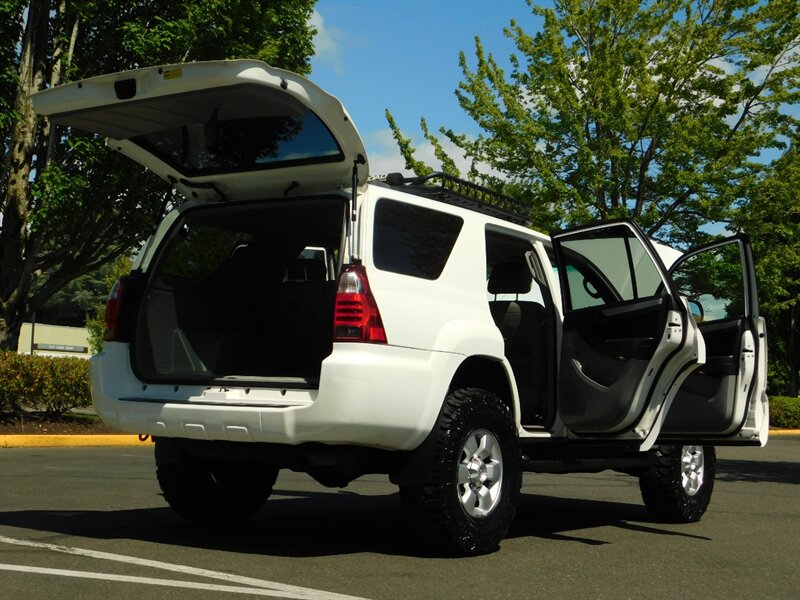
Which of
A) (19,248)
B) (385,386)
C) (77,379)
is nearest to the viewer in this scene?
(385,386)

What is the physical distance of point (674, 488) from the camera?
26.0 ft

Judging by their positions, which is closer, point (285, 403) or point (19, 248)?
point (285, 403)

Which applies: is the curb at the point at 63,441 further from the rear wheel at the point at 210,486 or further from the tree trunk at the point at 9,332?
the rear wheel at the point at 210,486

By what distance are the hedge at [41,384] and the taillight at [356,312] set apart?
1061 centimetres

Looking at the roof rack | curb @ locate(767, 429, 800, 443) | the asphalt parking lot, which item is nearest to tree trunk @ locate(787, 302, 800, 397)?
curb @ locate(767, 429, 800, 443)

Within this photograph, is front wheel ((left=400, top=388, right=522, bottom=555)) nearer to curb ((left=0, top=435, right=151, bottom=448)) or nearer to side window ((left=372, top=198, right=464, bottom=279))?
side window ((left=372, top=198, right=464, bottom=279))

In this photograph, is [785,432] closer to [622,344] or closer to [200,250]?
[622,344]

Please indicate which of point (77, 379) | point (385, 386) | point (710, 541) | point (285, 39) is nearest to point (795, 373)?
point (285, 39)

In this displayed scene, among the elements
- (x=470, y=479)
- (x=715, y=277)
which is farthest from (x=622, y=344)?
(x=715, y=277)

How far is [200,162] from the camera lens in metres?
6.48

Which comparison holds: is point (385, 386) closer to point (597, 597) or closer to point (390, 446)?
point (390, 446)

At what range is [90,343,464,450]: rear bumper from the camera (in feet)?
17.5

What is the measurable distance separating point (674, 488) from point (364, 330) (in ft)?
11.7

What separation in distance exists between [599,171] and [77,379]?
1203 centimetres
